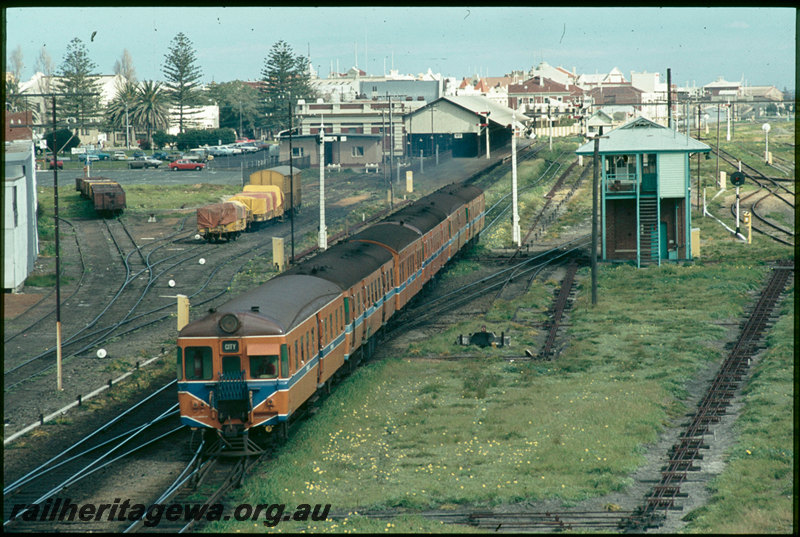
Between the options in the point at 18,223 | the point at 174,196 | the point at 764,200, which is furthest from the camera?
the point at 174,196

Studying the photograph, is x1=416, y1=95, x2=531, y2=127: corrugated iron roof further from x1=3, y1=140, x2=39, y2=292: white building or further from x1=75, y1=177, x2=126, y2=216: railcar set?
x1=3, y1=140, x2=39, y2=292: white building

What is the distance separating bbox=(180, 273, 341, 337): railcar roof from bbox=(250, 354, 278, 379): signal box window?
0.59 meters

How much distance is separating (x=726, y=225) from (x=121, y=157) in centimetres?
9019

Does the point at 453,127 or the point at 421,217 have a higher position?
the point at 453,127

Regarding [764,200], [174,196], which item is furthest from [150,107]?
[764,200]

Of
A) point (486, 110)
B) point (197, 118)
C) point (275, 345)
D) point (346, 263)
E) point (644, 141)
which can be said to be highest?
point (197, 118)

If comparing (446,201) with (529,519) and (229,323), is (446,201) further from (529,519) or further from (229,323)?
(529,519)

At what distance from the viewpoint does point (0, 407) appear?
41.0 ft

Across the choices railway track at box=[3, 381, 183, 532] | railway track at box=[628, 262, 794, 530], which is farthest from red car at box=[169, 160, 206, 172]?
railway track at box=[3, 381, 183, 532]

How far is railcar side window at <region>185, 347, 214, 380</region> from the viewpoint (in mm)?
19969

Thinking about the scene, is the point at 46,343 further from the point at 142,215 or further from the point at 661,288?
the point at 142,215

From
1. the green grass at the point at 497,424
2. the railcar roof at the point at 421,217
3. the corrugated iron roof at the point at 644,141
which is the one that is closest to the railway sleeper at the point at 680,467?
the green grass at the point at 497,424

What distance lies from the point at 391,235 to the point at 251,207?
32.5 m

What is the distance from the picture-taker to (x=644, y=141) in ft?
160
